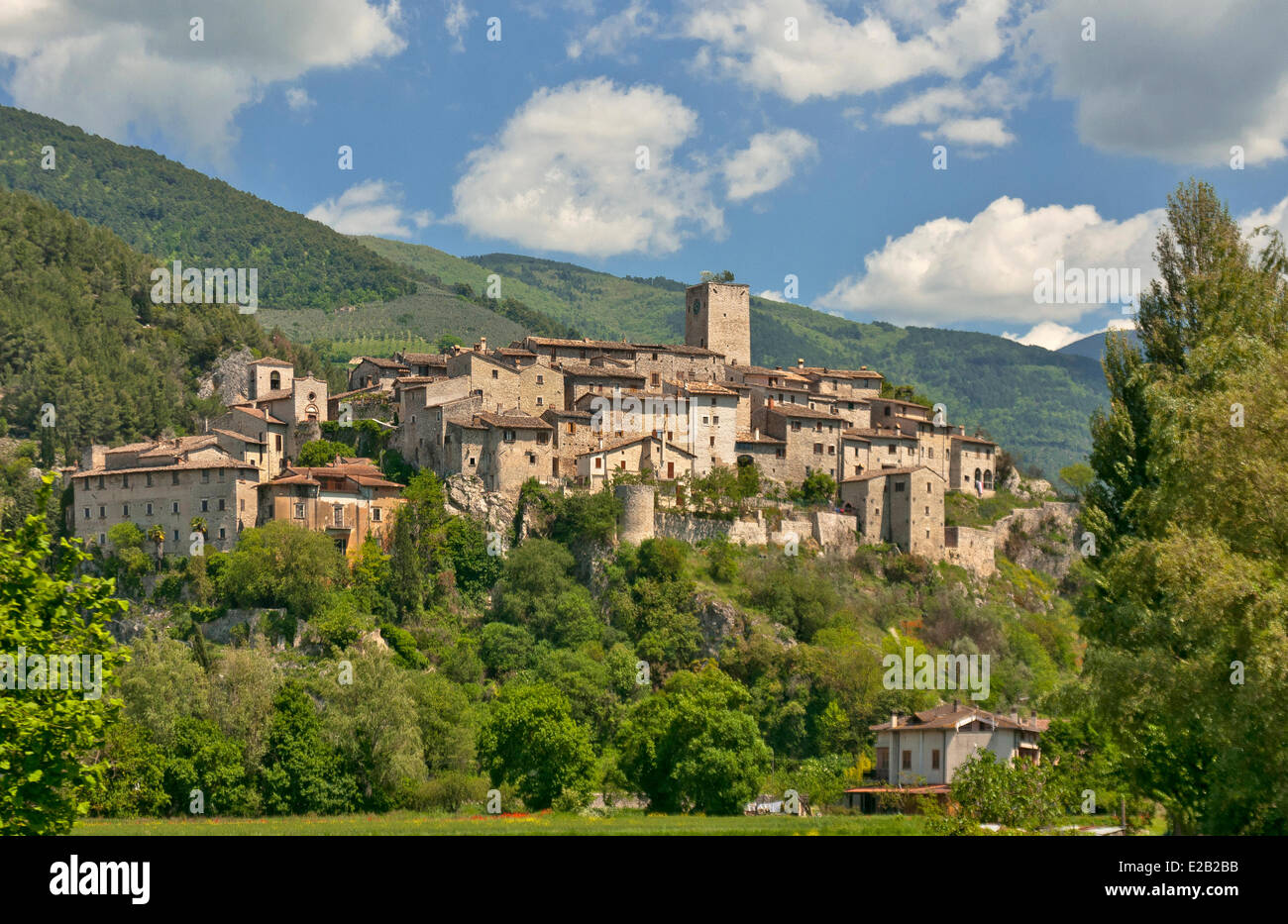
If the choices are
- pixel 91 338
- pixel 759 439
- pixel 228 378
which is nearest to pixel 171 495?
pixel 759 439

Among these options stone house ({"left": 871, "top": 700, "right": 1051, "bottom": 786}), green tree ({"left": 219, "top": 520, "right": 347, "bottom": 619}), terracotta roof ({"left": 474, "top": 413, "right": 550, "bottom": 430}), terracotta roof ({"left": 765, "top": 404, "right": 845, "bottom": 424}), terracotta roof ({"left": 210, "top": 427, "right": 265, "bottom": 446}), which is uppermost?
terracotta roof ({"left": 765, "top": 404, "right": 845, "bottom": 424})

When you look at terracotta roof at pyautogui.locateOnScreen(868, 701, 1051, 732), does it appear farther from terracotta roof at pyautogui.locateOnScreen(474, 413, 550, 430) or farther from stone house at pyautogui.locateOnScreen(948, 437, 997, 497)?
stone house at pyautogui.locateOnScreen(948, 437, 997, 497)

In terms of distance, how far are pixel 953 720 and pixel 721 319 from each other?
51.8m

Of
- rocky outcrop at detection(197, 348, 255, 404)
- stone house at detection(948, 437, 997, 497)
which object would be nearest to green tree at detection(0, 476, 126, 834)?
stone house at detection(948, 437, 997, 497)

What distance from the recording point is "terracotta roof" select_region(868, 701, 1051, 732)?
211ft

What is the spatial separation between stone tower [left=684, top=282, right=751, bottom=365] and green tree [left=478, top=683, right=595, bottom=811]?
51699 mm

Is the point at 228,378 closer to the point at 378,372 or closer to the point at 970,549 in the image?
the point at 378,372

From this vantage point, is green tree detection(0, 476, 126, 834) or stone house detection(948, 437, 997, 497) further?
stone house detection(948, 437, 997, 497)

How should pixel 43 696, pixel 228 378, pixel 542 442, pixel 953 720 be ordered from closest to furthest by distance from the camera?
pixel 43 696 < pixel 953 720 < pixel 542 442 < pixel 228 378

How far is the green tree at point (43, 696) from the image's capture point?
24.5 m

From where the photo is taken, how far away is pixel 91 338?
123812 millimetres

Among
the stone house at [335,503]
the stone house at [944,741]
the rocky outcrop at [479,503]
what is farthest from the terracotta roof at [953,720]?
the stone house at [335,503]

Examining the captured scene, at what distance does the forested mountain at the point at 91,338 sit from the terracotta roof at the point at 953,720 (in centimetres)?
6533
